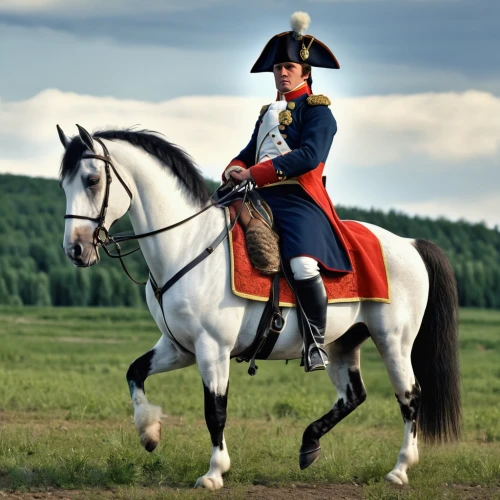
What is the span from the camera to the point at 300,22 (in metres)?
7.05

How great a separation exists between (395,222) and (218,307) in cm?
4007

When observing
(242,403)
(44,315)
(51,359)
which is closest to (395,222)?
(44,315)

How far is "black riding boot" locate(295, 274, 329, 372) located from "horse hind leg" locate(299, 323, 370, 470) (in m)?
0.79

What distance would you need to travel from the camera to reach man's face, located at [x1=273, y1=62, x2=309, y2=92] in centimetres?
702

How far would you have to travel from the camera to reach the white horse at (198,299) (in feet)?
20.1

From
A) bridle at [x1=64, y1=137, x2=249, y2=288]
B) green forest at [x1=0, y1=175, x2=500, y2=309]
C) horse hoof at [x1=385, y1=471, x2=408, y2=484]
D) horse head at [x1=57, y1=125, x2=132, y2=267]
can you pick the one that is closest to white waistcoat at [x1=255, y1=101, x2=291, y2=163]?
bridle at [x1=64, y1=137, x2=249, y2=288]

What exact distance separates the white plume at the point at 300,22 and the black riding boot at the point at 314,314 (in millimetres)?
1936

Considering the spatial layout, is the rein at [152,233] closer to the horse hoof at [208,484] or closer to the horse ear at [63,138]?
the horse ear at [63,138]

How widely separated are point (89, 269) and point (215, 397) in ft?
111

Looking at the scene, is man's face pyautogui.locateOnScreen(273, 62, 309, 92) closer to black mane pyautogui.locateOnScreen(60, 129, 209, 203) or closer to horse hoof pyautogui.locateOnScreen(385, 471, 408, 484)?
black mane pyautogui.locateOnScreen(60, 129, 209, 203)

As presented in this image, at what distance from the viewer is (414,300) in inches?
293

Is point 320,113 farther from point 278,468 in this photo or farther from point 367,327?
point 278,468

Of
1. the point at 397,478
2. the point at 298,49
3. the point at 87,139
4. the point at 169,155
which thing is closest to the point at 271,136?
the point at 298,49

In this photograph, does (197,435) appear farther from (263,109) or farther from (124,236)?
(263,109)
